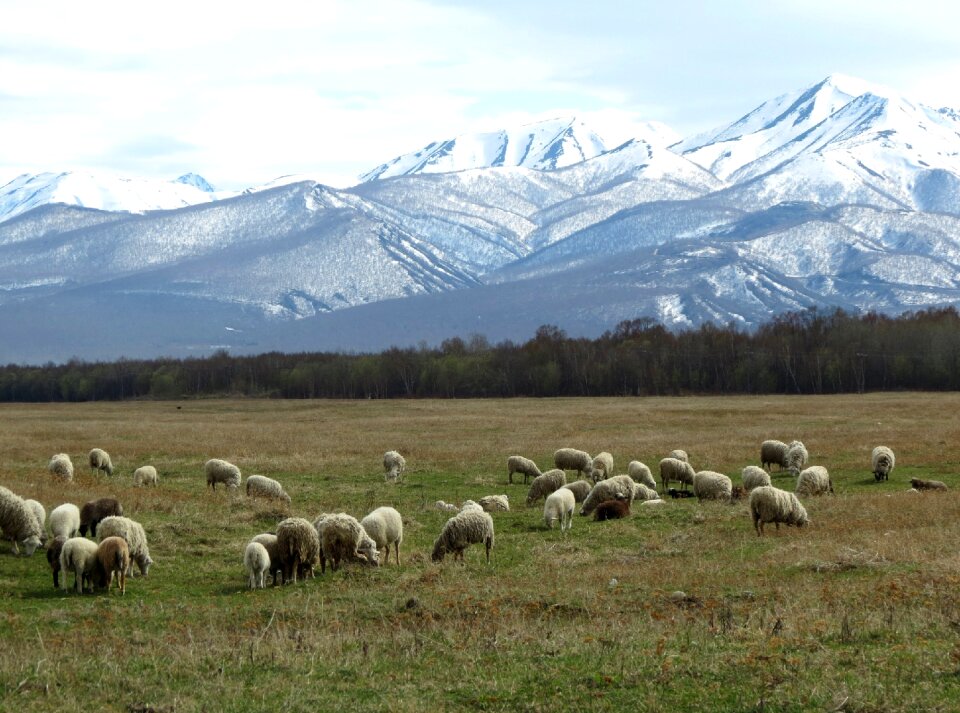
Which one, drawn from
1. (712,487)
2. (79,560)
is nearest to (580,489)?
(712,487)

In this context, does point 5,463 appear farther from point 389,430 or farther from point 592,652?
point 592,652

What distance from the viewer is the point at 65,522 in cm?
2155

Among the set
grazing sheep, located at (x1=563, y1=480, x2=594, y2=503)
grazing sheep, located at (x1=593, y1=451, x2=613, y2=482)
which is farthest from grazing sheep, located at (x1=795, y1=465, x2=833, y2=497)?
grazing sheep, located at (x1=593, y1=451, x2=613, y2=482)

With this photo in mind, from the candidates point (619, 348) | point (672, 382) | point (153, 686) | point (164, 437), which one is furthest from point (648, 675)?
point (619, 348)

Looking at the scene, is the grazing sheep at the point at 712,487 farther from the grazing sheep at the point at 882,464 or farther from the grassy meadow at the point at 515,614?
the grazing sheep at the point at 882,464

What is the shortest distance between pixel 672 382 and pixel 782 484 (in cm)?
8871

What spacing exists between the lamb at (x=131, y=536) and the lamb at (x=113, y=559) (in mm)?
1351

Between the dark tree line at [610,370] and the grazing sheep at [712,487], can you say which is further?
the dark tree line at [610,370]

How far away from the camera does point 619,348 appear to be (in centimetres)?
13350

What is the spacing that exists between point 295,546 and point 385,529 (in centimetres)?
247

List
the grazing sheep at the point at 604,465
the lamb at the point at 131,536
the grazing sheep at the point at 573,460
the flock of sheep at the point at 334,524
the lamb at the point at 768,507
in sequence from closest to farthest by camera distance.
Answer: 1. the flock of sheep at the point at 334,524
2. the lamb at the point at 131,536
3. the lamb at the point at 768,507
4. the grazing sheep at the point at 604,465
5. the grazing sheep at the point at 573,460

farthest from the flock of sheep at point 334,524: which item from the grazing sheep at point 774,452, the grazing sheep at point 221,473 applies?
the grazing sheep at point 774,452

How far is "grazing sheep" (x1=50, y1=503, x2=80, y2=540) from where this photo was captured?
2136 centimetres

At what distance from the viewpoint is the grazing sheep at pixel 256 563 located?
60.8 feet
